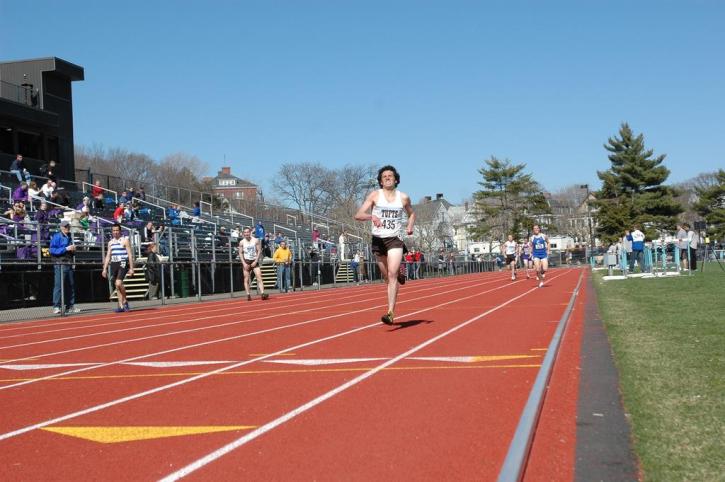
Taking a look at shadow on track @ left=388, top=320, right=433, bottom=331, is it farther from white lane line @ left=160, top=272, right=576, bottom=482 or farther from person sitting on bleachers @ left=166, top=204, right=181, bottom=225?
person sitting on bleachers @ left=166, top=204, right=181, bottom=225

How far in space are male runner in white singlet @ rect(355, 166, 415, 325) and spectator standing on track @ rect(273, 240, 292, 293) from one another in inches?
659

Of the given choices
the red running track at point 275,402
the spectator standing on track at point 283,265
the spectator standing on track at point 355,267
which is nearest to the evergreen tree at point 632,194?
the spectator standing on track at point 355,267

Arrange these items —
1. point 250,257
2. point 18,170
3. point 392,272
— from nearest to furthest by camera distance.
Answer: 1. point 392,272
2. point 250,257
3. point 18,170

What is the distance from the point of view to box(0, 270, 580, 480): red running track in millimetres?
4047

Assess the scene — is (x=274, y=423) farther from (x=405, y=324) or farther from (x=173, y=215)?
(x=173, y=215)

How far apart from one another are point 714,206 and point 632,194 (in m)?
14.0

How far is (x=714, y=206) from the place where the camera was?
292 ft

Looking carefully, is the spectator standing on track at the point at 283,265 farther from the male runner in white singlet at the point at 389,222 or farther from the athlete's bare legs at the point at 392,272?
the athlete's bare legs at the point at 392,272

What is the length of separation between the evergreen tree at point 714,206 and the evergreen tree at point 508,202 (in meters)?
18.5

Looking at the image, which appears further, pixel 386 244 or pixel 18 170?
pixel 18 170

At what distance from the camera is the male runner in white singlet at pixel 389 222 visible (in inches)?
409

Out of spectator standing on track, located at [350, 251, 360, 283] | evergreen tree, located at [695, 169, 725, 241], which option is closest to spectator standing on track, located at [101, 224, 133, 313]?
spectator standing on track, located at [350, 251, 360, 283]

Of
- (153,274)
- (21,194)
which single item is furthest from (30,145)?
(153,274)

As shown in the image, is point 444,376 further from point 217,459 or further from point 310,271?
point 310,271
